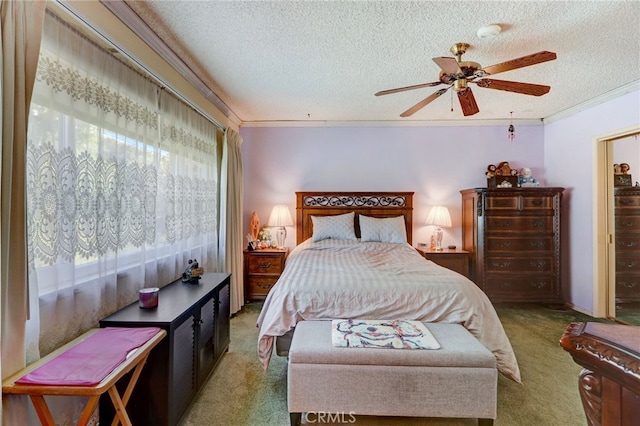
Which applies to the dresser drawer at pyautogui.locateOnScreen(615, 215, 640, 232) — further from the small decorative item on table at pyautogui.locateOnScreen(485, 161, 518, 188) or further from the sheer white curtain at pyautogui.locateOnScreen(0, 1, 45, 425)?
the sheer white curtain at pyautogui.locateOnScreen(0, 1, 45, 425)

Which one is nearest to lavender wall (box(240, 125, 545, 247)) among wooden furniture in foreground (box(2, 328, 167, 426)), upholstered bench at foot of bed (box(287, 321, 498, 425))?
upholstered bench at foot of bed (box(287, 321, 498, 425))

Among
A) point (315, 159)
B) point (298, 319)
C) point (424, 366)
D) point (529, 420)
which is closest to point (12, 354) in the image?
point (298, 319)

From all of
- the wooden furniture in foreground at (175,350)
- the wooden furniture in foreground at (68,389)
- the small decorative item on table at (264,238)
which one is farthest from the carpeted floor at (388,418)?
the small decorative item on table at (264,238)

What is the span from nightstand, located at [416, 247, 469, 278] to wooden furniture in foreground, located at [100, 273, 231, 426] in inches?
112

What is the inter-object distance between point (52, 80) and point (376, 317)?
2.30 m

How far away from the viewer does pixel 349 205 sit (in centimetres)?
416

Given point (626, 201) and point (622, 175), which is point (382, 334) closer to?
point (626, 201)

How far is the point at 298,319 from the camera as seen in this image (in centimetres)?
208

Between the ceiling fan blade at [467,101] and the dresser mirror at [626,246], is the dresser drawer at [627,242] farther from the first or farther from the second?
the ceiling fan blade at [467,101]

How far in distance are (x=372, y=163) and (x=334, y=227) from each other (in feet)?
3.94

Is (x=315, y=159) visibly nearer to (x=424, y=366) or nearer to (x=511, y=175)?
(x=511, y=175)

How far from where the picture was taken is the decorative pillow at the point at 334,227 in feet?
12.4

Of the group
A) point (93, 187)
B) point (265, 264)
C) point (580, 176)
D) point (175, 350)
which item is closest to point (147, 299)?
point (175, 350)

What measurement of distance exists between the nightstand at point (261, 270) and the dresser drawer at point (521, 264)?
276 centimetres
